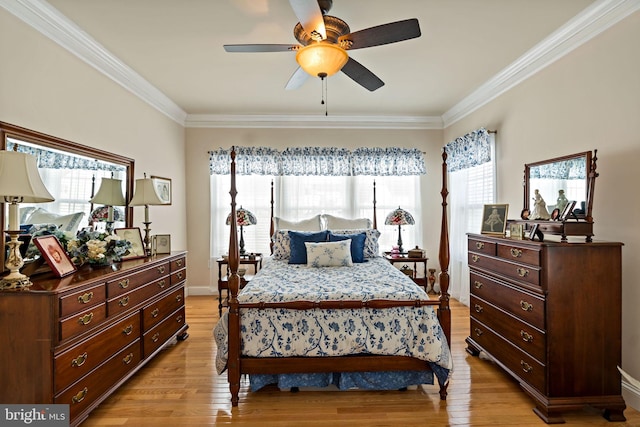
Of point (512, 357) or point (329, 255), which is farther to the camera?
point (329, 255)

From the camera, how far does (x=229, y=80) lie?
3662 mm

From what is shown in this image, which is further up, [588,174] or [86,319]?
[588,174]

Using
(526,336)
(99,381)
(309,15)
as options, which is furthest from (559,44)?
(99,381)

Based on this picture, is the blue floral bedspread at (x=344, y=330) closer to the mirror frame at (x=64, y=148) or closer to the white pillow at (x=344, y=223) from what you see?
the mirror frame at (x=64, y=148)

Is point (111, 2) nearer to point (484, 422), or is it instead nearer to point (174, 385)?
point (174, 385)

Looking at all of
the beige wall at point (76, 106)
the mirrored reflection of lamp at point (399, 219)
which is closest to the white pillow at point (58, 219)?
the beige wall at point (76, 106)

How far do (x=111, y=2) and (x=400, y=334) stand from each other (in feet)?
9.83

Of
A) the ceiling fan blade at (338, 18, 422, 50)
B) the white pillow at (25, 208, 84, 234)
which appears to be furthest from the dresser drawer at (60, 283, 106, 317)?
the ceiling fan blade at (338, 18, 422, 50)

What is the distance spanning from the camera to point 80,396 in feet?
6.46

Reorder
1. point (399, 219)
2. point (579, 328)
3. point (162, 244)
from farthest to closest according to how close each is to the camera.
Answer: point (399, 219)
point (162, 244)
point (579, 328)

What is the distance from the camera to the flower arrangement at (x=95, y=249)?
2.41 m

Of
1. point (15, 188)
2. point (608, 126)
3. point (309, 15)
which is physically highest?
point (309, 15)

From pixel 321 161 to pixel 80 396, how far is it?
383 cm

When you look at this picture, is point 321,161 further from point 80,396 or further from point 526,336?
point 80,396
